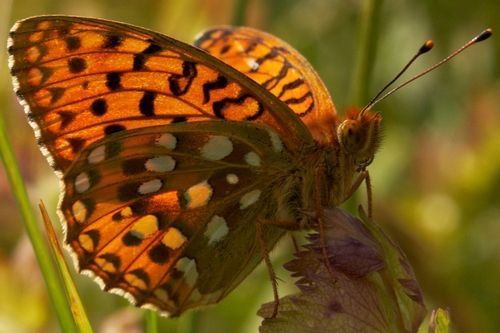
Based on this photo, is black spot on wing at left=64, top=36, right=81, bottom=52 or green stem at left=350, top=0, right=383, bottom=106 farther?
green stem at left=350, top=0, right=383, bottom=106

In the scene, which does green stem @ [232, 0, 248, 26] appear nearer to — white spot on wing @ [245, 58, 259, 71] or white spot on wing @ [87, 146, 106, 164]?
white spot on wing @ [245, 58, 259, 71]

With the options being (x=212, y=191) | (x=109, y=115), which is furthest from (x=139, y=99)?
(x=212, y=191)

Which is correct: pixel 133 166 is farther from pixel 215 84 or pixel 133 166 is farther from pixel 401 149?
pixel 401 149

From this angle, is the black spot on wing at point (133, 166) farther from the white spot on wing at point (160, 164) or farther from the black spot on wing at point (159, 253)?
the black spot on wing at point (159, 253)

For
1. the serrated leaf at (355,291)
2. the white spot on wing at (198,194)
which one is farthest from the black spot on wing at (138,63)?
the serrated leaf at (355,291)

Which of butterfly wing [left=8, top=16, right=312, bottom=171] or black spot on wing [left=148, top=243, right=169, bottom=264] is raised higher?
butterfly wing [left=8, top=16, right=312, bottom=171]

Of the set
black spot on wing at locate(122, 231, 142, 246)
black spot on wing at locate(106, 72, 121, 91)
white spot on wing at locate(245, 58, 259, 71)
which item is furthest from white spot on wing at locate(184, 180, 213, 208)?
white spot on wing at locate(245, 58, 259, 71)
